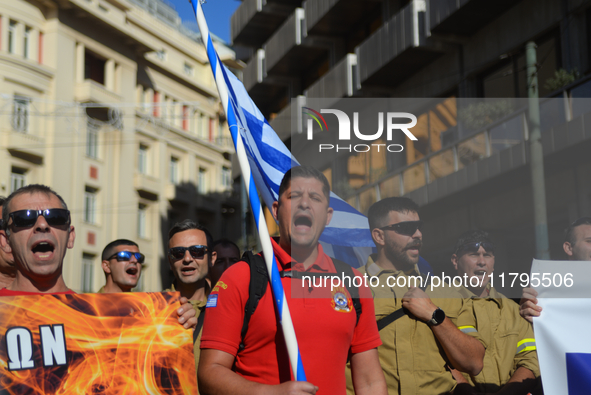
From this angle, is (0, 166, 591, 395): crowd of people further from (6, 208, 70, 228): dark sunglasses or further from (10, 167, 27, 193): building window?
(10, 167, 27, 193): building window

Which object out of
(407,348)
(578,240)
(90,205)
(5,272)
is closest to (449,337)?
(407,348)

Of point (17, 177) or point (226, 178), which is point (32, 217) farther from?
point (226, 178)

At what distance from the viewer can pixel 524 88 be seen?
1277 centimetres

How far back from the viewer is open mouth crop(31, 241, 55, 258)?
3524 millimetres

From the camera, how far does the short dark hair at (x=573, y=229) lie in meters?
3.98

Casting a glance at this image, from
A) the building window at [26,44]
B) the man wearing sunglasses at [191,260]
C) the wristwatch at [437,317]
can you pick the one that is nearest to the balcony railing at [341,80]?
the man wearing sunglasses at [191,260]

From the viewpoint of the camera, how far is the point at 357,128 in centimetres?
390

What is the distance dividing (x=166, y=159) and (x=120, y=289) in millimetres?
33982

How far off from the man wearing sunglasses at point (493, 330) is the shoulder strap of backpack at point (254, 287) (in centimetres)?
130

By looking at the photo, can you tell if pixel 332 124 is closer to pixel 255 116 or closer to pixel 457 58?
pixel 255 116

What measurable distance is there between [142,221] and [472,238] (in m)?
34.4

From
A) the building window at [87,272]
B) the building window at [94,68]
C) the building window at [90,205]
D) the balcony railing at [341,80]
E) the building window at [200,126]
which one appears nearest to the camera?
the balcony railing at [341,80]

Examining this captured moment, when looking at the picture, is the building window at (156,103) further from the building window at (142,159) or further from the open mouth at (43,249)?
the open mouth at (43,249)

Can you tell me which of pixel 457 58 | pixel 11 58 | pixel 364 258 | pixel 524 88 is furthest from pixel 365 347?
pixel 11 58
